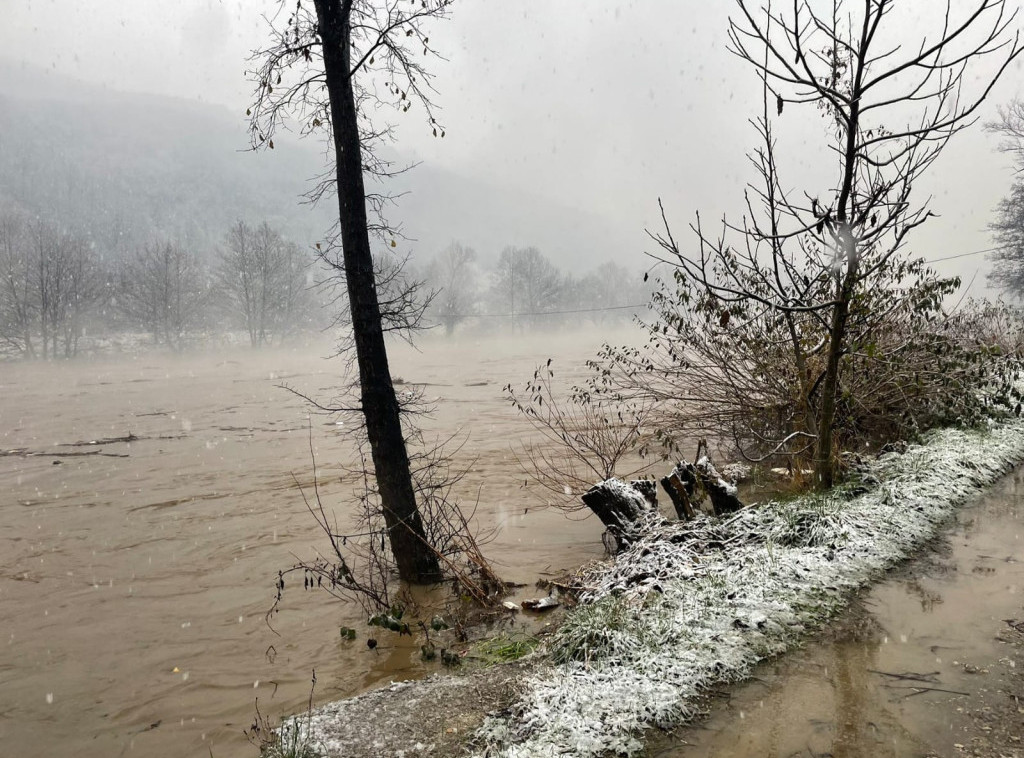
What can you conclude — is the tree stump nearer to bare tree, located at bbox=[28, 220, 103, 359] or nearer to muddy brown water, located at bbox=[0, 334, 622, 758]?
muddy brown water, located at bbox=[0, 334, 622, 758]

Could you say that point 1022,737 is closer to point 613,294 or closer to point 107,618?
point 107,618

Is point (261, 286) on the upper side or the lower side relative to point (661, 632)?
upper

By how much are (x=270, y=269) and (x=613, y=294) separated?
64124 mm

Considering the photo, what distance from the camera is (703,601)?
4.34 meters

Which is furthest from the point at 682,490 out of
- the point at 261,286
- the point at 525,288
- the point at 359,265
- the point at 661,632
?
the point at 525,288

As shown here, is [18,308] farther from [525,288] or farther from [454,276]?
[525,288]

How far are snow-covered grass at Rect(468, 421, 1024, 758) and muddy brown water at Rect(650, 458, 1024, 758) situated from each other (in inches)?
7.2

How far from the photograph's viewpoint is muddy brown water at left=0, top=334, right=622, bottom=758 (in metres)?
4.81

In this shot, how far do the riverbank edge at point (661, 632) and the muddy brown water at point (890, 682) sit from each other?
18 centimetres

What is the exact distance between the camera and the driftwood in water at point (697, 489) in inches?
262

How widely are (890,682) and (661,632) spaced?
4.14 ft

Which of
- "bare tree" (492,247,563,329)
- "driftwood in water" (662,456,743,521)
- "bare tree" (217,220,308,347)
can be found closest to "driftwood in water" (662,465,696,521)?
"driftwood in water" (662,456,743,521)

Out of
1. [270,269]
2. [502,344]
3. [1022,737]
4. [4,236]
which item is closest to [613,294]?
[502,344]

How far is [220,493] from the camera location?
38.3 ft
